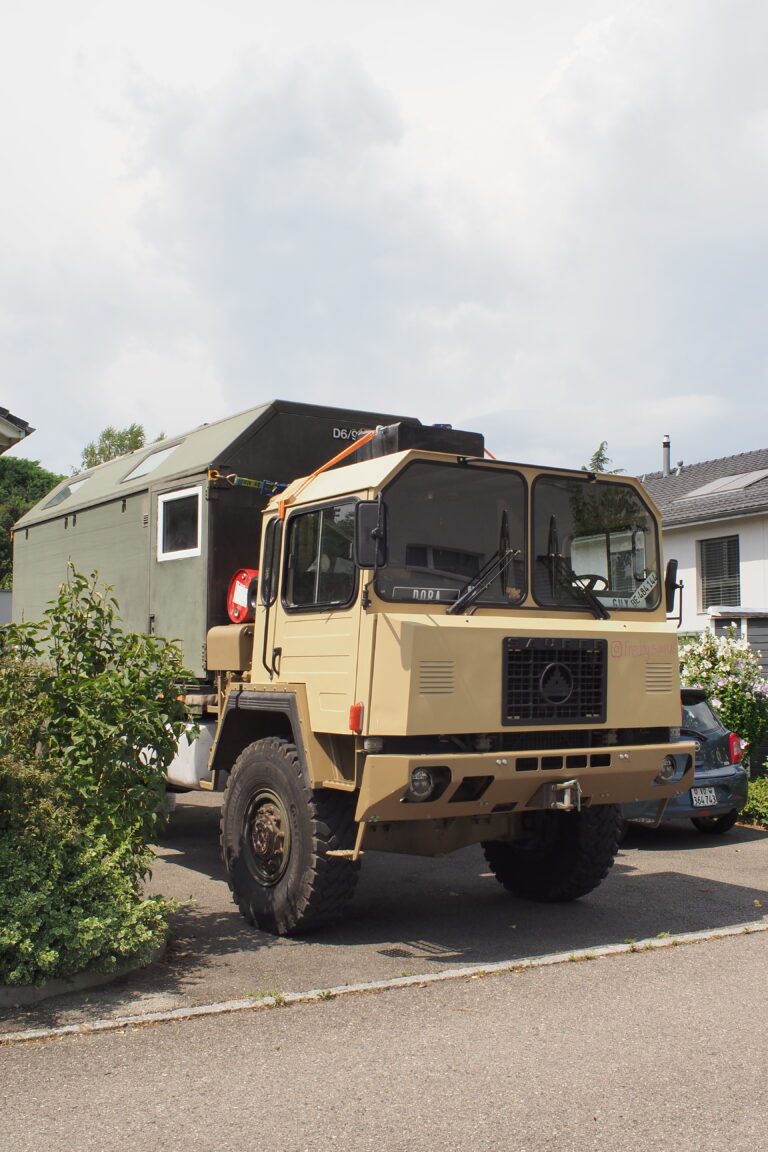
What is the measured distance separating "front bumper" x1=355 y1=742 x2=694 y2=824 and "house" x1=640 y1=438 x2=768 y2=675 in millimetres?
13031

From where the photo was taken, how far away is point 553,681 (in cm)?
648

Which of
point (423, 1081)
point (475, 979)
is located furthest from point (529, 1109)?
point (475, 979)

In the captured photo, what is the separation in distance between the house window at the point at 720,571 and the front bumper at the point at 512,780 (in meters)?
15.4

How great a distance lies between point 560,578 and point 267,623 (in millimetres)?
1976

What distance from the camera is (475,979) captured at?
19.5ft

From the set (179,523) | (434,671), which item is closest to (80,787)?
(434,671)

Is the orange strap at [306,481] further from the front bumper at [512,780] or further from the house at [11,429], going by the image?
the house at [11,429]

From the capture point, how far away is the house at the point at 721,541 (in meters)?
20.8

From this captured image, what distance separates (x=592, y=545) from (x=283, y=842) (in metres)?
2.72

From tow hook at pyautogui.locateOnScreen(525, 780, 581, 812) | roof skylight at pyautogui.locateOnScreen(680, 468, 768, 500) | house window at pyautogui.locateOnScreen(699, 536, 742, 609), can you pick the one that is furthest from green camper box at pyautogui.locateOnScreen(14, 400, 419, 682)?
roof skylight at pyautogui.locateOnScreen(680, 468, 768, 500)

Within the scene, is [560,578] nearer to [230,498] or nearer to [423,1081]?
[230,498]

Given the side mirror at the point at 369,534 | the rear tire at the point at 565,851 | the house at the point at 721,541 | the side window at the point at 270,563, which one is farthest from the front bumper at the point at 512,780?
the house at the point at 721,541

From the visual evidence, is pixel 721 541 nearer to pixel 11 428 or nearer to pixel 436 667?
pixel 11 428

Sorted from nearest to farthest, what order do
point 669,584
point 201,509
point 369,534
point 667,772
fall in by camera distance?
point 369,534, point 667,772, point 669,584, point 201,509
